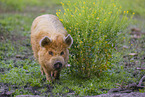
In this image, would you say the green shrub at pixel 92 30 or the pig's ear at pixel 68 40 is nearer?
the pig's ear at pixel 68 40

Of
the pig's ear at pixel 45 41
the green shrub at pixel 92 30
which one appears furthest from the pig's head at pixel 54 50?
the green shrub at pixel 92 30

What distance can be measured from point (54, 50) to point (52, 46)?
4.4 inches

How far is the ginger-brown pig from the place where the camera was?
17.2 feet

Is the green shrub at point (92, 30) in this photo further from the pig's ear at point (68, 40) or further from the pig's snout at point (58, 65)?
the pig's snout at point (58, 65)

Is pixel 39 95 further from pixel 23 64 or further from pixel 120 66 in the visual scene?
pixel 120 66

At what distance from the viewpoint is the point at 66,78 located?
6008 mm

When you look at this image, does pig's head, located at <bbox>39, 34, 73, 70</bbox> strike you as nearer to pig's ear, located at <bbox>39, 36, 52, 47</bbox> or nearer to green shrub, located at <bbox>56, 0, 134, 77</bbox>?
pig's ear, located at <bbox>39, 36, 52, 47</bbox>

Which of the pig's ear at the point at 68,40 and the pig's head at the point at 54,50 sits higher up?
the pig's ear at the point at 68,40

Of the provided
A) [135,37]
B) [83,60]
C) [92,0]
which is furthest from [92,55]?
[135,37]

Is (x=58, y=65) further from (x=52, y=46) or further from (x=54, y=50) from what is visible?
(x=52, y=46)

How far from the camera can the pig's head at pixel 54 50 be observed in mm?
5191

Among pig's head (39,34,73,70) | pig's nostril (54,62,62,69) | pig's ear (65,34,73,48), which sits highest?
pig's ear (65,34,73,48)

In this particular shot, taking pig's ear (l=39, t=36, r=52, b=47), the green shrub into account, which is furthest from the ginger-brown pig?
the green shrub

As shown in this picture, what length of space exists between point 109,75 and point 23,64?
2.82 meters
